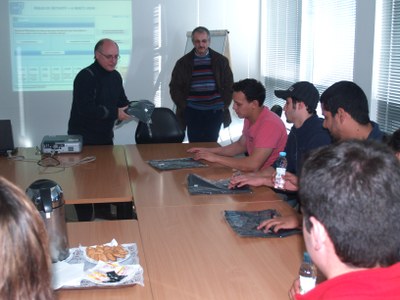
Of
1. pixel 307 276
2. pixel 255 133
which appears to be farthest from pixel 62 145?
pixel 307 276

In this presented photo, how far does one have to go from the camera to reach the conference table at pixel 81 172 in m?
2.91

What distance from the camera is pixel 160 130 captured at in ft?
15.4

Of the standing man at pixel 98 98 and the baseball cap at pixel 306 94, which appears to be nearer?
the baseball cap at pixel 306 94

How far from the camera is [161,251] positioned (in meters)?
2.10

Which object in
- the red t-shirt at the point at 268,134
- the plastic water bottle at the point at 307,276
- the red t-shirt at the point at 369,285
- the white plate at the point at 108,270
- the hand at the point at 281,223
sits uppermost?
the red t-shirt at the point at 369,285

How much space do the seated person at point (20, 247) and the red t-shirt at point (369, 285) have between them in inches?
22.0

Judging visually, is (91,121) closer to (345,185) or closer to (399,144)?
(399,144)

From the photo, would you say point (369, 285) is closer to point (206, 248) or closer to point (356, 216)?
point (356, 216)

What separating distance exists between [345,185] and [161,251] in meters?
1.15

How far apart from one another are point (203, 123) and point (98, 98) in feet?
4.90

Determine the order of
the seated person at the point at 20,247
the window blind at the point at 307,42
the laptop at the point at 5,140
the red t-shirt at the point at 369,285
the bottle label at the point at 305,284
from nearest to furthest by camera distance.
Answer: the seated person at the point at 20,247, the red t-shirt at the point at 369,285, the bottle label at the point at 305,284, the laptop at the point at 5,140, the window blind at the point at 307,42

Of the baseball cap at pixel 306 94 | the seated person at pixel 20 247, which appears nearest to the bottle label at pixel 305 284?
the seated person at pixel 20 247

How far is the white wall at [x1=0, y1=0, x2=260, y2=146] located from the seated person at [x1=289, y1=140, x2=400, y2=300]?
18.9 ft

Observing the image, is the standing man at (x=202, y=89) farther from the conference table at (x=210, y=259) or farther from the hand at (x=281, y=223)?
the hand at (x=281, y=223)
